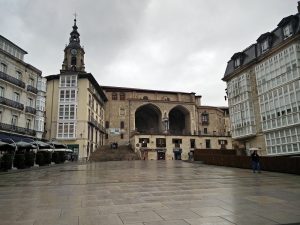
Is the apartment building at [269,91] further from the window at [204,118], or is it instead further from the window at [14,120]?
the window at [14,120]

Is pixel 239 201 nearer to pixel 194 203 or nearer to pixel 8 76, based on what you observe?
pixel 194 203

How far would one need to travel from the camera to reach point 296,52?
2809 cm

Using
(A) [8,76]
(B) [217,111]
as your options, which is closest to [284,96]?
(A) [8,76]

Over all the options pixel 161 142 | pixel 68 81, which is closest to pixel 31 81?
pixel 68 81

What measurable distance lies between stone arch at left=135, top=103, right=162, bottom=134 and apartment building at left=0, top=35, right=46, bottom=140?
28979 millimetres

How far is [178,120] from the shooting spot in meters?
70.1

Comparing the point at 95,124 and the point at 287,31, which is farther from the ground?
the point at 287,31

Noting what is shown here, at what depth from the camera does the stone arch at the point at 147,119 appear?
65562 millimetres

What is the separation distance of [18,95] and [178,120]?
42.5 m

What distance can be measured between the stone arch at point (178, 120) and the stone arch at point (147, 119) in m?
4.19

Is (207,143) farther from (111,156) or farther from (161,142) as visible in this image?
(111,156)

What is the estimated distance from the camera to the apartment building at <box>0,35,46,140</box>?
33156 millimetres

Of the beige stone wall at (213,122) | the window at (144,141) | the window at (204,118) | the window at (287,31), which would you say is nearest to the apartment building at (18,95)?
the window at (144,141)

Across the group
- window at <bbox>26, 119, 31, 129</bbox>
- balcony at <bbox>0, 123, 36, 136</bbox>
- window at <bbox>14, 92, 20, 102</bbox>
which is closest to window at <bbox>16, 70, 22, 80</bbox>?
window at <bbox>14, 92, 20, 102</bbox>
